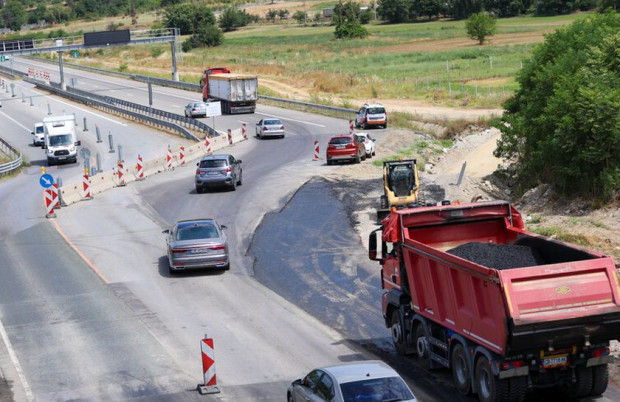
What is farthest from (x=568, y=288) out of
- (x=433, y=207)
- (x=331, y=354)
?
(x=331, y=354)

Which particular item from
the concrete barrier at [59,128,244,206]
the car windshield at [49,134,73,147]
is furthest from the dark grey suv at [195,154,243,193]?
the car windshield at [49,134,73,147]

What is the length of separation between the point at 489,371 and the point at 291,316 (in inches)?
342

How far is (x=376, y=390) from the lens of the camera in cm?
1345

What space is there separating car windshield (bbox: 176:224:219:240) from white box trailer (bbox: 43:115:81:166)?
31.7 metres

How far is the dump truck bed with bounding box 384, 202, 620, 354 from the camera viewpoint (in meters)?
14.6

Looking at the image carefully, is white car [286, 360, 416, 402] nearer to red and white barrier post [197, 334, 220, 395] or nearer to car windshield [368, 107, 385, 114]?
red and white barrier post [197, 334, 220, 395]

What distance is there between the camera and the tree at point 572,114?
3353 centimetres

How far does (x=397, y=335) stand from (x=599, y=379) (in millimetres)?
4779

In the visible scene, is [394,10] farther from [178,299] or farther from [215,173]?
[178,299]

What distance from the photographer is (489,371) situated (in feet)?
50.0

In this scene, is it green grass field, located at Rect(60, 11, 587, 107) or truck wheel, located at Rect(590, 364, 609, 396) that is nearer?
truck wheel, located at Rect(590, 364, 609, 396)

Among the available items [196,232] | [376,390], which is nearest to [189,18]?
[196,232]

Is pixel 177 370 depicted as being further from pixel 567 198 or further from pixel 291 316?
pixel 567 198

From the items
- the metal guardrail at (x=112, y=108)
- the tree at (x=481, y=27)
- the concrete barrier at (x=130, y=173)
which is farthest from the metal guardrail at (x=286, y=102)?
the tree at (x=481, y=27)
